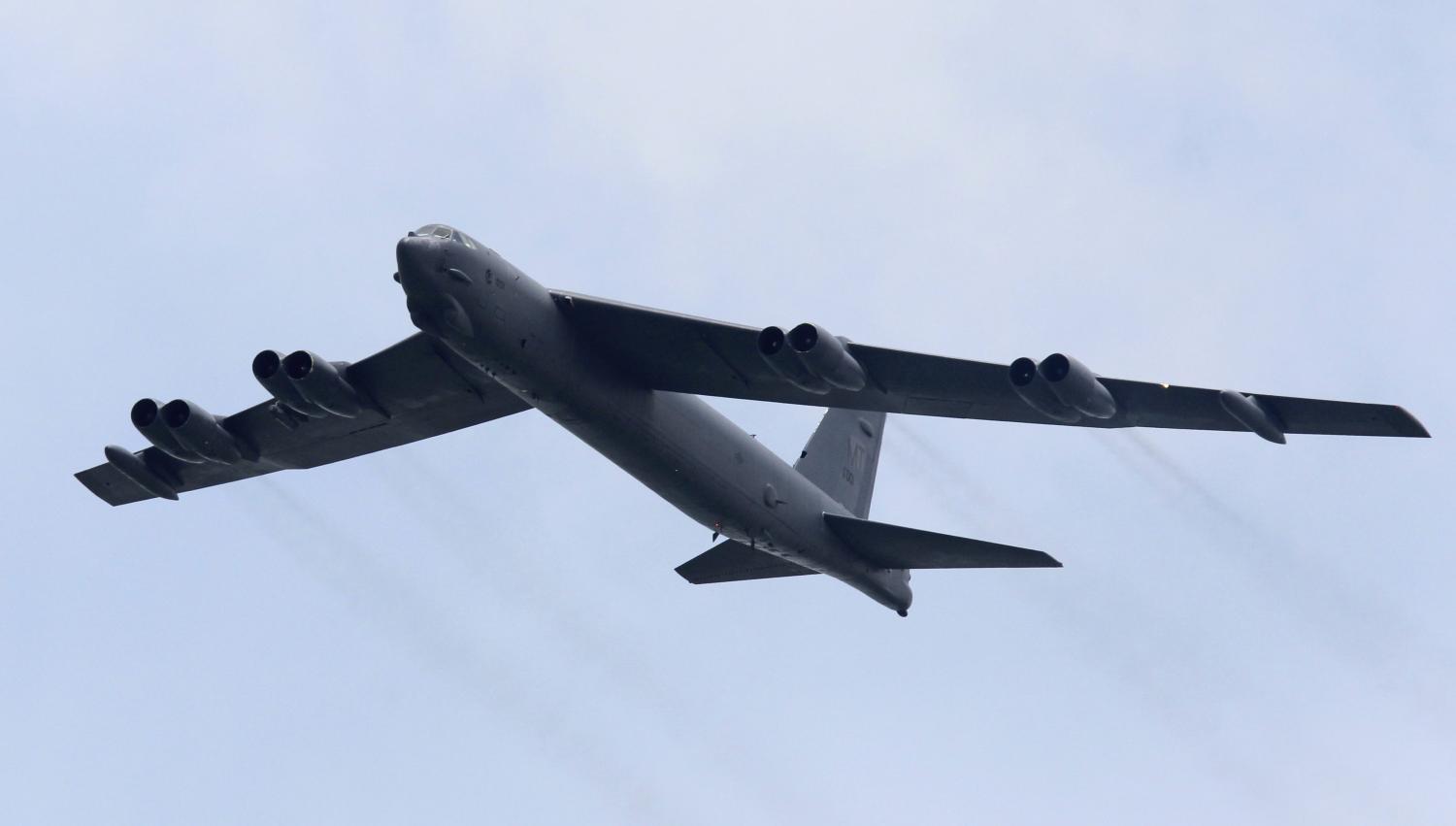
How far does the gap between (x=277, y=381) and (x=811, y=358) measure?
34.0ft

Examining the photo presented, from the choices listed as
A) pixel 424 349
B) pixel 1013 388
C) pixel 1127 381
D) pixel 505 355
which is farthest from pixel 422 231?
pixel 1127 381

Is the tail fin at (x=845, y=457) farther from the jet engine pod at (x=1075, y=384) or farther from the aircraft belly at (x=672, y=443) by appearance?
the jet engine pod at (x=1075, y=384)

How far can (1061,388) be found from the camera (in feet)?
102

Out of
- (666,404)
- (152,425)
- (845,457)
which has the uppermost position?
(845,457)

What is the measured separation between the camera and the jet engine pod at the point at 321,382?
35.2 metres

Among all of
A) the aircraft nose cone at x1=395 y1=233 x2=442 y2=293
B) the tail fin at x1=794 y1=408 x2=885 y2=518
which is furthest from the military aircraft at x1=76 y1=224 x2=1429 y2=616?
the tail fin at x1=794 y1=408 x2=885 y2=518

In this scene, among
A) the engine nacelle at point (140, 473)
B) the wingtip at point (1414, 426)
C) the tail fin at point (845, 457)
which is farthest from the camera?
the tail fin at point (845, 457)

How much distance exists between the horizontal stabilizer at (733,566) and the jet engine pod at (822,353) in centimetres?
871

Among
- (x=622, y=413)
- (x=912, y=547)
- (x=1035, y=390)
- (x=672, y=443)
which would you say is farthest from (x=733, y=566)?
(x=1035, y=390)

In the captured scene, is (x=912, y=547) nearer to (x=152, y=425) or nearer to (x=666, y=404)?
(x=666, y=404)

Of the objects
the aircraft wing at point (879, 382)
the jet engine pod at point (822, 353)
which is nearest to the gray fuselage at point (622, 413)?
the aircraft wing at point (879, 382)

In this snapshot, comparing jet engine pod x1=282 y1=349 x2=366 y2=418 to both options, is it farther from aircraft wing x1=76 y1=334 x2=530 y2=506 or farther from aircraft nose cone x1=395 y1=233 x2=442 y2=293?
aircraft nose cone x1=395 y1=233 x2=442 y2=293

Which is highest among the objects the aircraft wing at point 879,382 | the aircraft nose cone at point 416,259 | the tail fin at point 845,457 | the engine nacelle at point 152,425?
the tail fin at point 845,457

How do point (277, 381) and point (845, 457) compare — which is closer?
point (277, 381)
